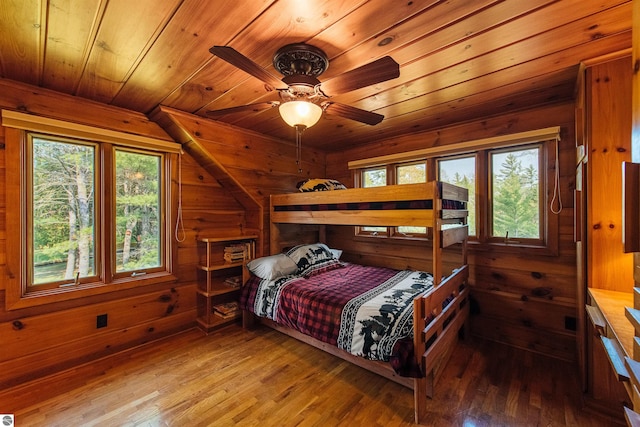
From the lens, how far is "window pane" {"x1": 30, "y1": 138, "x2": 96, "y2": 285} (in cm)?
204

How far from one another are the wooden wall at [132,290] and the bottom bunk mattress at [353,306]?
0.75m

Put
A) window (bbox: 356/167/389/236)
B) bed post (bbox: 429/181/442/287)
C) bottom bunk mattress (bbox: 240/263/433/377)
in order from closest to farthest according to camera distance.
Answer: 1. bottom bunk mattress (bbox: 240/263/433/377)
2. bed post (bbox: 429/181/442/287)
3. window (bbox: 356/167/389/236)

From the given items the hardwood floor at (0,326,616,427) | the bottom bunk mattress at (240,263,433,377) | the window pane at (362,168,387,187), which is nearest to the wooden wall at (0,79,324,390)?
the hardwood floor at (0,326,616,427)

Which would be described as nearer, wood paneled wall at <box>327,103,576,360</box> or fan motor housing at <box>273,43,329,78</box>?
fan motor housing at <box>273,43,329,78</box>

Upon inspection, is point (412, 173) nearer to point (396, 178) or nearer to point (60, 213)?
point (396, 178)

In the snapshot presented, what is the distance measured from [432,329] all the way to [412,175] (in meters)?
1.86

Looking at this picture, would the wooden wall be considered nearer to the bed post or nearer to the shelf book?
the shelf book

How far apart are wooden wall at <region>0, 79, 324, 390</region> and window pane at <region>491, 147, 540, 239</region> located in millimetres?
2190

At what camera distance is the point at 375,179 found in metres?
3.47

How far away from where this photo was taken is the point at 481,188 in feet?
8.52

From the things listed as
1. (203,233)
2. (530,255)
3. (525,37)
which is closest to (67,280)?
(203,233)

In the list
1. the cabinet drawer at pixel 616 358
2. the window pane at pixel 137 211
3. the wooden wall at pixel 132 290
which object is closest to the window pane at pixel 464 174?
the cabinet drawer at pixel 616 358

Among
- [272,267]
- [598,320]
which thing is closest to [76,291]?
[272,267]

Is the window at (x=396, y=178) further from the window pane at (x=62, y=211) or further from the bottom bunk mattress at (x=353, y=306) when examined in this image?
the window pane at (x=62, y=211)
